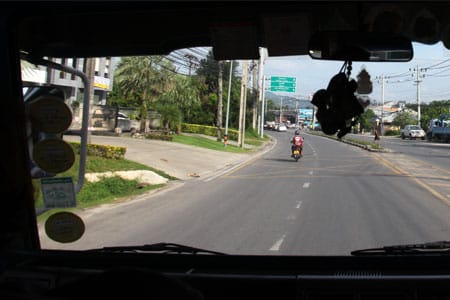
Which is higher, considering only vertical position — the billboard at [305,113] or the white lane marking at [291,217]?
the billboard at [305,113]

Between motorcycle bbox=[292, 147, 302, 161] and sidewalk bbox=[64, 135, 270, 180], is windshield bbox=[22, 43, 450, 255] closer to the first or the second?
sidewalk bbox=[64, 135, 270, 180]

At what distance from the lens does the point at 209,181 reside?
51.3 ft

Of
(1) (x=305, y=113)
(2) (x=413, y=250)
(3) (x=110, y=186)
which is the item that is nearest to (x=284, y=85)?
(1) (x=305, y=113)

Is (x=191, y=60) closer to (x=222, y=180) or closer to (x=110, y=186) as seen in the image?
(x=110, y=186)

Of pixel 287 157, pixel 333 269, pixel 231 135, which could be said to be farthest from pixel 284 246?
pixel 231 135

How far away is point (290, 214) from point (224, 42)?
5.21 meters

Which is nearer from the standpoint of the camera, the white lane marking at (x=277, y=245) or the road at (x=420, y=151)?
the white lane marking at (x=277, y=245)

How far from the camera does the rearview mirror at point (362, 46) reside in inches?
95.0

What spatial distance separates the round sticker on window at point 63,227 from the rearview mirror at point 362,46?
5.09ft

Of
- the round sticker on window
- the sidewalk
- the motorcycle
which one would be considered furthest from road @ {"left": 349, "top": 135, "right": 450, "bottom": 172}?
the motorcycle

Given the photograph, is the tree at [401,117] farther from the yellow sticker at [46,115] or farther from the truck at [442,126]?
the yellow sticker at [46,115]

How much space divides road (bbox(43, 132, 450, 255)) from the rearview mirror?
1493mm

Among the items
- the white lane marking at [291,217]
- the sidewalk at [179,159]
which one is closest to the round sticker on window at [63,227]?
the white lane marking at [291,217]

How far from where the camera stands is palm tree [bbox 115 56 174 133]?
3.20 metres
